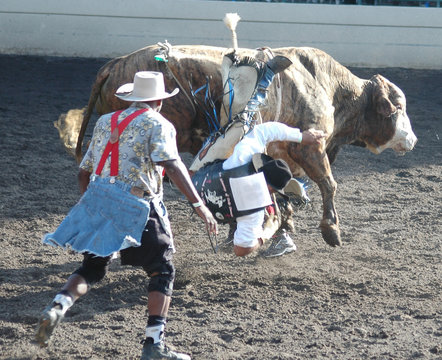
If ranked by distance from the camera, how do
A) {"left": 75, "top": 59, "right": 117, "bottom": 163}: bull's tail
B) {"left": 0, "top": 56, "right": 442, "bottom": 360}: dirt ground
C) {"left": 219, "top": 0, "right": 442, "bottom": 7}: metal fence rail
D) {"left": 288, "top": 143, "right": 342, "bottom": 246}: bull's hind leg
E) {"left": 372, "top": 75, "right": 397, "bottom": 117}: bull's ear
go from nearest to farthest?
{"left": 0, "top": 56, "right": 442, "bottom": 360}: dirt ground, {"left": 75, "top": 59, "right": 117, "bottom": 163}: bull's tail, {"left": 288, "top": 143, "right": 342, "bottom": 246}: bull's hind leg, {"left": 372, "top": 75, "right": 397, "bottom": 117}: bull's ear, {"left": 219, "top": 0, "right": 442, "bottom": 7}: metal fence rail

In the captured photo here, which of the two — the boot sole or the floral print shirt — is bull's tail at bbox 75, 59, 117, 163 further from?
the boot sole

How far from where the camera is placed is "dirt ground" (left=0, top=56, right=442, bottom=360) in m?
4.48

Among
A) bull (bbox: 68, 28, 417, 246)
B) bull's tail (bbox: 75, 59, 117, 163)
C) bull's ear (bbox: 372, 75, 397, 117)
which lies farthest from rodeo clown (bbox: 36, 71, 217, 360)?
bull's ear (bbox: 372, 75, 397, 117)

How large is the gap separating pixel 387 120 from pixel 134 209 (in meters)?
3.33

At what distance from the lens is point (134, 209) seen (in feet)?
13.5

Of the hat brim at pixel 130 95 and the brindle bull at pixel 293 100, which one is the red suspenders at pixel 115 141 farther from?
the brindle bull at pixel 293 100

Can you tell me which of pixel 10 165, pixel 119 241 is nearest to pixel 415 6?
pixel 10 165

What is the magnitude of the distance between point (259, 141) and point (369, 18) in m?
8.87

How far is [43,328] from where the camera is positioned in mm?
3955

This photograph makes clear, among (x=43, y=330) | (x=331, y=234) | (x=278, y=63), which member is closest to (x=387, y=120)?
(x=331, y=234)

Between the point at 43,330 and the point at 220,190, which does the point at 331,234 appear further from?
the point at 43,330

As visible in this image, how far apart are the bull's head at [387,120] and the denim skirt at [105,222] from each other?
127 inches

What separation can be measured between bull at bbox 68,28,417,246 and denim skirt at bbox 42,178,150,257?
1.72 metres

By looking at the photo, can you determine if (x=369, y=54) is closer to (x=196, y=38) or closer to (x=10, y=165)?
(x=196, y=38)
